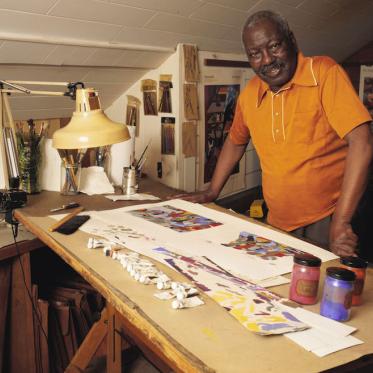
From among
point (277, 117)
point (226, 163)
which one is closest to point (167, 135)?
point (226, 163)

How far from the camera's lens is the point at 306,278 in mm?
994

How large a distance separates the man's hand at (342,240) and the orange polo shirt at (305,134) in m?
0.33

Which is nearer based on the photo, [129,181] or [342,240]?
[342,240]

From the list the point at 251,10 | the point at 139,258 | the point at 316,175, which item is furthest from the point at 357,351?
the point at 251,10

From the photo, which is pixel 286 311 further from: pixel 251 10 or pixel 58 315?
pixel 251 10

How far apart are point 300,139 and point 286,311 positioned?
916 millimetres

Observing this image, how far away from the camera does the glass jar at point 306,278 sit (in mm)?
993

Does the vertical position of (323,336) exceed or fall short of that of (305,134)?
it falls short

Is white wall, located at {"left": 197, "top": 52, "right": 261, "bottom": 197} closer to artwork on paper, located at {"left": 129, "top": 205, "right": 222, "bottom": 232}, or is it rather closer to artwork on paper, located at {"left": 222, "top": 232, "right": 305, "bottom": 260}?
artwork on paper, located at {"left": 129, "top": 205, "right": 222, "bottom": 232}

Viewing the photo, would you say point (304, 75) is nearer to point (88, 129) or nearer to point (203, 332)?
point (88, 129)

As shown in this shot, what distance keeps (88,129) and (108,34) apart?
→ 84 centimetres

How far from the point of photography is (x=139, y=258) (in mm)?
1238

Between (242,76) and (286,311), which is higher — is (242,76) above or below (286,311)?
above

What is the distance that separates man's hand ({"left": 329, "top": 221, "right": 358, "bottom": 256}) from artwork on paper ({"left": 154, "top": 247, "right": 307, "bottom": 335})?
1.25 feet
